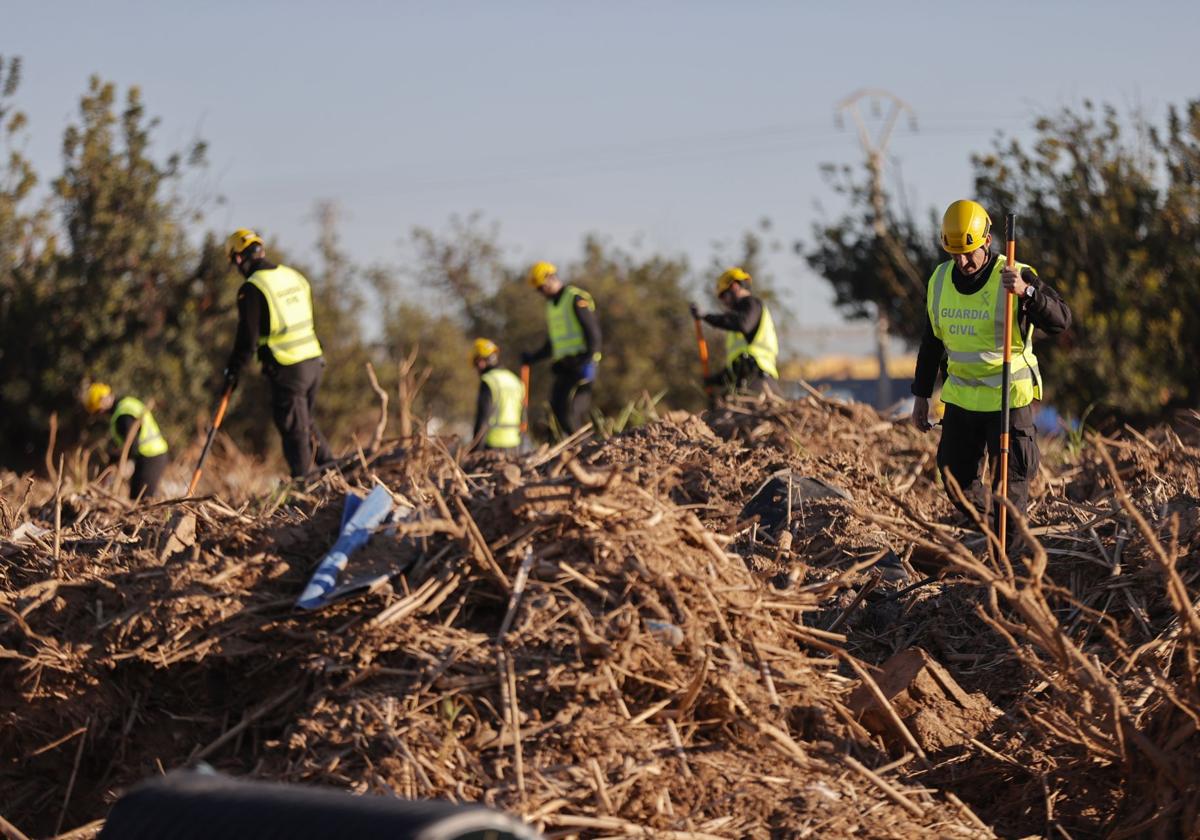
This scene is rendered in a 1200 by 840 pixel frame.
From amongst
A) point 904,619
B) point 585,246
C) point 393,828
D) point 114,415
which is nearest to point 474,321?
point 585,246

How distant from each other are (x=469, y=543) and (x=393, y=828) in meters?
1.74

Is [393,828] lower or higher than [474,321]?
higher

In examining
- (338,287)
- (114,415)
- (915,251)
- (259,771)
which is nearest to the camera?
(259,771)

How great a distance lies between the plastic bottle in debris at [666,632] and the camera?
167 inches

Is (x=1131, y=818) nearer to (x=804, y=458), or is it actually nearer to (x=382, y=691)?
(x=382, y=691)

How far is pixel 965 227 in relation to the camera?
20.6ft

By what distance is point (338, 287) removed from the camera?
87.8 feet

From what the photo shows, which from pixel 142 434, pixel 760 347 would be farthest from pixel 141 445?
pixel 760 347

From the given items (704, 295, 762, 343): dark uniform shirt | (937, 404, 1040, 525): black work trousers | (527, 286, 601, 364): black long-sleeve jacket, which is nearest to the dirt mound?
(937, 404, 1040, 525): black work trousers

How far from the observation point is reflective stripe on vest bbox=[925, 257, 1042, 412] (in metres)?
6.40

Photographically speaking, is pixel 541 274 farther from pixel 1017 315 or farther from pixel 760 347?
pixel 1017 315

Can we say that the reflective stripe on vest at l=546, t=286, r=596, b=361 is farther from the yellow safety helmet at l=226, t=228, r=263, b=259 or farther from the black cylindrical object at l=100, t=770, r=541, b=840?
the black cylindrical object at l=100, t=770, r=541, b=840

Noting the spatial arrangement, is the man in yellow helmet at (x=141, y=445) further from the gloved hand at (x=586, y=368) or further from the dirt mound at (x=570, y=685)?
the dirt mound at (x=570, y=685)

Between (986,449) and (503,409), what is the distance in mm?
6857
